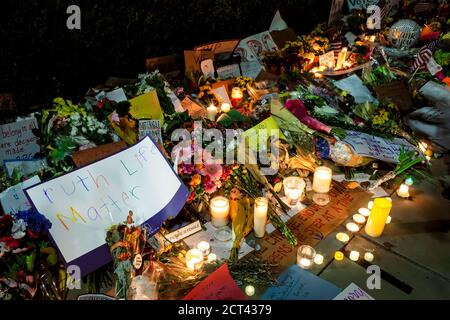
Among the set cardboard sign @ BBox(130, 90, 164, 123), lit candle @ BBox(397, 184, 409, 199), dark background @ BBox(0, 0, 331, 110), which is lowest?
lit candle @ BBox(397, 184, 409, 199)

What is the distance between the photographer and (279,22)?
5910 mm

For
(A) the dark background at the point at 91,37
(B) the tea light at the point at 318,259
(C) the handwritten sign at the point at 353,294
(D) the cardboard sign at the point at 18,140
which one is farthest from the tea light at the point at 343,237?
(A) the dark background at the point at 91,37

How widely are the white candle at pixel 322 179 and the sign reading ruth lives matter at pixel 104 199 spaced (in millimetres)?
1381

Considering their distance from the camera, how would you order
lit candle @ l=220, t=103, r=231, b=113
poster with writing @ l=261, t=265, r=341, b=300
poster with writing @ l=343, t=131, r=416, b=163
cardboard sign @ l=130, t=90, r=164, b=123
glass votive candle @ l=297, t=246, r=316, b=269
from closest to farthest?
poster with writing @ l=261, t=265, r=341, b=300
glass votive candle @ l=297, t=246, r=316, b=269
cardboard sign @ l=130, t=90, r=164, b=123
poster with writing @ l=343, t=131, r=416, b=163
lit candle @ l=220, t=103, r=231, b=113

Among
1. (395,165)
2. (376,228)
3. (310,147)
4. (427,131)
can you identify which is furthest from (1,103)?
(427,131)

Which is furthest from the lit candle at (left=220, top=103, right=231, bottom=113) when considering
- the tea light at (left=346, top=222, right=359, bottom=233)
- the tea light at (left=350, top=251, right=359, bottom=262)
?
the tea light at (left=350, top=251, right=359, bottom=262)

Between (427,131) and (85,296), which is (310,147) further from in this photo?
(85,296)

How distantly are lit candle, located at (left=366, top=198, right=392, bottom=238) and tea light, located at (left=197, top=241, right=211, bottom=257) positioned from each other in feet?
4.56

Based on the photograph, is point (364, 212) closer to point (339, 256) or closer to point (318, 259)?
point (339, 256)

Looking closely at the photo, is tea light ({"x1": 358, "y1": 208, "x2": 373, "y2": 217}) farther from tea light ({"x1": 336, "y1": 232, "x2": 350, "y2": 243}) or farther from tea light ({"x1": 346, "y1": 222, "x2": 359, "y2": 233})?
tea light ({"x1": 336, "y1": 232, "x2": 350, "y2": 243})

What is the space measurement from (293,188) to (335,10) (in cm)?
509

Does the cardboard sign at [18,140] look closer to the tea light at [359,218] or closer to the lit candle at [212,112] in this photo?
the lit candle at [212,112]

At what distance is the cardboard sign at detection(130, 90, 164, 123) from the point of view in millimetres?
3619
